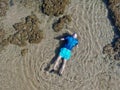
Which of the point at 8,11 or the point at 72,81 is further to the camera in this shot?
the point at 8,11

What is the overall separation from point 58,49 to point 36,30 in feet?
5.15

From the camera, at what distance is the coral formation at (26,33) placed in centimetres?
1444

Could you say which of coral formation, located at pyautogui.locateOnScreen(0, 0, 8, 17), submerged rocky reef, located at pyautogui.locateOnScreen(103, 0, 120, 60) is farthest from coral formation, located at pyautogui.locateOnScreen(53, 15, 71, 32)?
coral formation, located at pyautogui.locateOnScreen(0, 0, 8, 17)

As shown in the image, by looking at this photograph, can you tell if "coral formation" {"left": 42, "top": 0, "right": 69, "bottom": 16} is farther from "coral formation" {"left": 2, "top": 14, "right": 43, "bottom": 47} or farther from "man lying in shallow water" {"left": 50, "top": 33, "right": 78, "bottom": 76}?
"man lying in shallow water" {"left": 50, "top": 33, "right": 78, "bottom": 76}

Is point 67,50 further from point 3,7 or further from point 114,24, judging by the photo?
point 3,7

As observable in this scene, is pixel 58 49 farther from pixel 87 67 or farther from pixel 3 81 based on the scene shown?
pixel 3 81

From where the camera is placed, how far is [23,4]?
14898 mm

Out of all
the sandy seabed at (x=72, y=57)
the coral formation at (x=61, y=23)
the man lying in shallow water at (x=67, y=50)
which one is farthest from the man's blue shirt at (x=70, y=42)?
the coral formation at (x=61, y=23)

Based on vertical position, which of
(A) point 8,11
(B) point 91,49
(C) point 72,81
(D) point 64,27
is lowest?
(C) point 72,81

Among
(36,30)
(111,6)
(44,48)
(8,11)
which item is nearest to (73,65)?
(44,48)

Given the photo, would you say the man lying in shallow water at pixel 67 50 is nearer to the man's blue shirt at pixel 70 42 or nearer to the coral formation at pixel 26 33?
the man's blue shirt at pixel 70 42

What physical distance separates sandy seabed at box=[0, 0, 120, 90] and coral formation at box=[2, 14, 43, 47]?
9.5 inches

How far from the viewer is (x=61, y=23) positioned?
14.5 m

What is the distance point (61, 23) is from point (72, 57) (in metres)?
1.92
